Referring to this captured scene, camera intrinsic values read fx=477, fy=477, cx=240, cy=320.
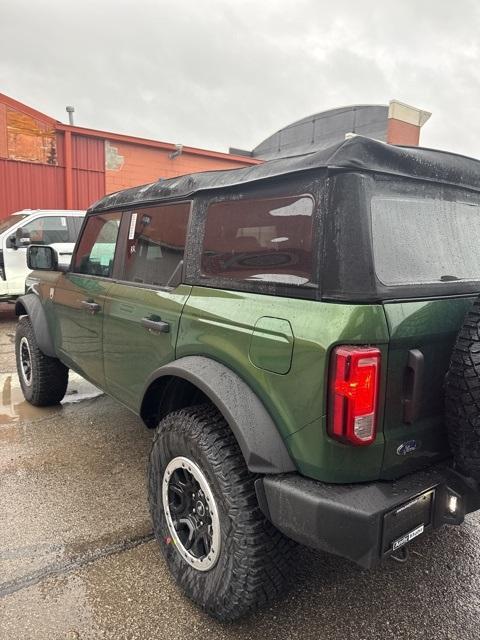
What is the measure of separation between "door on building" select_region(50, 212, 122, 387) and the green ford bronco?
936mm

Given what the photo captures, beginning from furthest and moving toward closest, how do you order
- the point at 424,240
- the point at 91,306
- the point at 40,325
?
1. the point at 40,325
2. the point at 91,306
3. the point at 424,240

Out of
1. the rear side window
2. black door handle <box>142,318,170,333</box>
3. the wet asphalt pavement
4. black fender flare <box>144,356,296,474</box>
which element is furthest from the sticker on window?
the wet asphalt pavement

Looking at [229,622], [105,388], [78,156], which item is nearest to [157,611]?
[229,622]

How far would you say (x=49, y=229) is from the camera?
8.77 metres

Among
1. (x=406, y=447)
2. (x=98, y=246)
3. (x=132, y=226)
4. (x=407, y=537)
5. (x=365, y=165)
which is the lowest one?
(x=407, y=537)

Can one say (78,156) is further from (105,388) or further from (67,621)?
(67,621)

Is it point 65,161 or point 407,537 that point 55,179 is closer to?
point 65,161

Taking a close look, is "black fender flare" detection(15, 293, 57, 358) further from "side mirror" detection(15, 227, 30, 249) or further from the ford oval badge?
"side mirror" detection(15, 227, 30, 249)

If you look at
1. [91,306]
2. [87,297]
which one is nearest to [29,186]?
[87,297]

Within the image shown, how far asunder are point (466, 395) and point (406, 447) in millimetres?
290

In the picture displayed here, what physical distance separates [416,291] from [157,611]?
5.64 feet

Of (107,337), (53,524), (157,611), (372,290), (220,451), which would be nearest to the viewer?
(372,290)

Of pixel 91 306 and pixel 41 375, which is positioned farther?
pixel 41 375

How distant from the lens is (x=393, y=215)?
5.83 feet
